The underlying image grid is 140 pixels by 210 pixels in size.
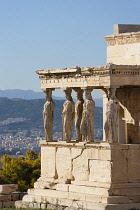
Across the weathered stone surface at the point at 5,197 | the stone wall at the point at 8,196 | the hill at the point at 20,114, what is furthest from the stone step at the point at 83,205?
the hill at the point at 20,114

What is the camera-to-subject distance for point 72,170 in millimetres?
30250

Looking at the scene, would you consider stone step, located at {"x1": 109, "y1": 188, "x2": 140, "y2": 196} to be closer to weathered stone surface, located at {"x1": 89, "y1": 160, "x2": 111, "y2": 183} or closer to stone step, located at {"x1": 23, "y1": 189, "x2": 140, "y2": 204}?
stone step, located at {"x1": 23, "y1": 189, "x2": 140, "y2": 204}

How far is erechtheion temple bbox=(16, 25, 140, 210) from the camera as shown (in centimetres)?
2877

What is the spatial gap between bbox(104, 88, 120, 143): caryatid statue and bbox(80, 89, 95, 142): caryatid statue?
760 mm

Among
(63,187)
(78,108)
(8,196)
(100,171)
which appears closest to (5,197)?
(8,196)

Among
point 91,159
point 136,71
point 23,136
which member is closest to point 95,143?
point 91,159

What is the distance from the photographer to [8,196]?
1275 inches

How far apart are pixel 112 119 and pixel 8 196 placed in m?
5.43

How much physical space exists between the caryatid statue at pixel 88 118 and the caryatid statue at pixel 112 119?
2.49 feet

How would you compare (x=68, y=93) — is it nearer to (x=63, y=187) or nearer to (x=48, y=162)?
(x=48, y=162)

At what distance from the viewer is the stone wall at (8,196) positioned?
3200 cm

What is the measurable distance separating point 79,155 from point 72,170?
61 cm

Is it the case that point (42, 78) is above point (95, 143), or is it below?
above

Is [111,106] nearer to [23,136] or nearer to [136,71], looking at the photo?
[136,71]
